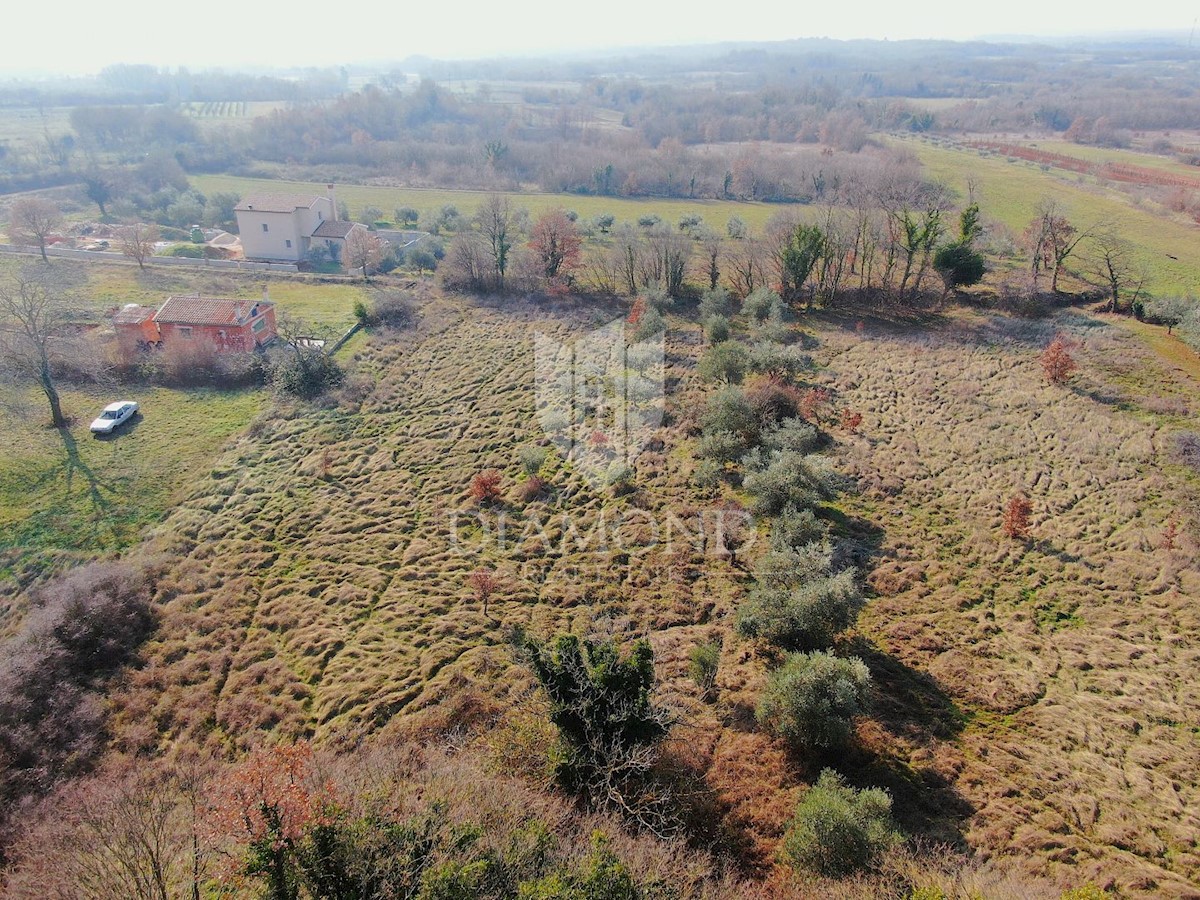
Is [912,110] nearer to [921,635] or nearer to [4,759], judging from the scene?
[921,635]

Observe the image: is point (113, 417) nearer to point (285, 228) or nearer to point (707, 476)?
point (707, 476)

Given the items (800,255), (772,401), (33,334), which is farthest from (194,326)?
(800,255)

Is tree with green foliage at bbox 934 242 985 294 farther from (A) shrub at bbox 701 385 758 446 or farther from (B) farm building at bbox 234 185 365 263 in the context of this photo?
(B) farm building at bbox 234 185 365 263

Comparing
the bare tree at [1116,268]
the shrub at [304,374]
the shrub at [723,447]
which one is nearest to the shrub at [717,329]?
the shrub at [723,447]

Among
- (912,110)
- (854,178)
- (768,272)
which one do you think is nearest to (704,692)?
(768,272)

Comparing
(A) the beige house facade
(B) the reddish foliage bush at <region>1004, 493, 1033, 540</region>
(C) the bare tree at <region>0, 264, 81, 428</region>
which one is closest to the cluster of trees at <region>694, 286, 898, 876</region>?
(B) the reddish foliage bush at <region>1004, 493, 1033, 540</region>
